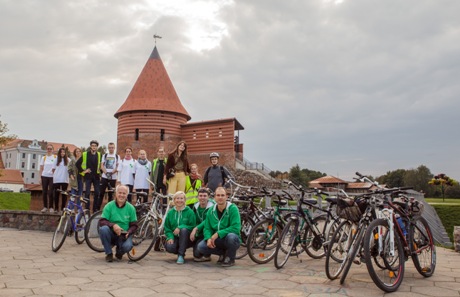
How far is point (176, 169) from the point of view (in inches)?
266

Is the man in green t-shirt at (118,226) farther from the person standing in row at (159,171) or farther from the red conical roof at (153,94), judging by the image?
the red conical roof at (153,94)

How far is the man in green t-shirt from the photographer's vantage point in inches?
193

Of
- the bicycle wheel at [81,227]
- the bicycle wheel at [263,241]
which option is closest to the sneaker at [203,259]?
the bicycle wheel at [263,241]

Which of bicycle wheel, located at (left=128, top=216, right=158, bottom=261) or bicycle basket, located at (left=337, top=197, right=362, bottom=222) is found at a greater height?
bicycle basket, located at (left=337, top=197, right=362, bottom=222)

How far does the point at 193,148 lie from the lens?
28.7 meters

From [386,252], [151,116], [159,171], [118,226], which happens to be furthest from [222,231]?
[151,116]

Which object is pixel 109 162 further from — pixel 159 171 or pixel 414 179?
pixel 414 179

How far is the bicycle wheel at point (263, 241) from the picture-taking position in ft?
16.2

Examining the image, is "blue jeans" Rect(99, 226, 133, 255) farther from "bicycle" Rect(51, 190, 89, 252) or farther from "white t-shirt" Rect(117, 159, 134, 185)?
"white t-shirt" Rect(117, 159, 134, 185)

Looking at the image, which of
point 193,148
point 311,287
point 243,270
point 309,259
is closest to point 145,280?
point 243,270

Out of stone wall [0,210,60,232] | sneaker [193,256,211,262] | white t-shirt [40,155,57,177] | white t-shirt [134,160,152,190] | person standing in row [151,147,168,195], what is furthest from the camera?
stone wall [0,210,60,232]

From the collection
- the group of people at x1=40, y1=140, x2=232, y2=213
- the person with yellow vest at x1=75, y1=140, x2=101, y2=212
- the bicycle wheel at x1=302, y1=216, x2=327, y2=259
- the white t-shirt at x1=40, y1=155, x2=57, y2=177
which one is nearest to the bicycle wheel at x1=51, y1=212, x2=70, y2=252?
the group of people at x1=40, y1=140, x2=232, y2=213

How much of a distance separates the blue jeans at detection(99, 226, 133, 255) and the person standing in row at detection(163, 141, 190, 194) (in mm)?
1773

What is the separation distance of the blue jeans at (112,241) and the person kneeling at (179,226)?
504mm
